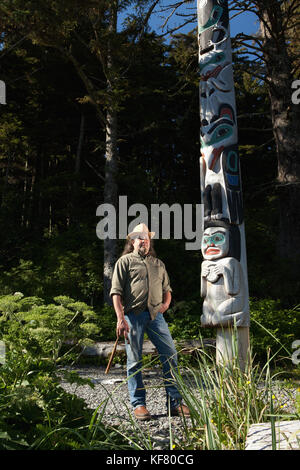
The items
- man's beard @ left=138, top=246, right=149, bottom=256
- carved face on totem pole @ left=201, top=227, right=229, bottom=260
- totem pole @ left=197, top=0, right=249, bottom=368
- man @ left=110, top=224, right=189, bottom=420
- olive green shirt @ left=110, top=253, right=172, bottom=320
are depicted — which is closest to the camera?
man @ left=110, top=224, right=189, bottom=420

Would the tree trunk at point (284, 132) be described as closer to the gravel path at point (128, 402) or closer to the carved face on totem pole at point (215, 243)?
the gravel path at point (128, 402)

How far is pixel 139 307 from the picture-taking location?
3602 millimetres

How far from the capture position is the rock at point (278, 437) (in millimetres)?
1637

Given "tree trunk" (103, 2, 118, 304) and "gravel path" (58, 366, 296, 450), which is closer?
"gravel path" (58, 366, 296, 450)

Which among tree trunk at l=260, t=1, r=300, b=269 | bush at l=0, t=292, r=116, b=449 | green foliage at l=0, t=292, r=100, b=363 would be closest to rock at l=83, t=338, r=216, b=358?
bush at l=0, t=292, r=116, b=449

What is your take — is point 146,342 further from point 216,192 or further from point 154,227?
point 154,227

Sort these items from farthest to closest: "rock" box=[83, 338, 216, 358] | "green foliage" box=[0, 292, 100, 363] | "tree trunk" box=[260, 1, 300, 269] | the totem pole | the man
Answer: "tree trunk" box=[260, 1, 300, 269] < "rock" box=[83, 338, 216, 358] < the totem pole < the man < "green foliage" box=[0, 292, 100, 363]

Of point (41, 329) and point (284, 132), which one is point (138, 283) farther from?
point (284, 132)

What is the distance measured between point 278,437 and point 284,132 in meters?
8.53

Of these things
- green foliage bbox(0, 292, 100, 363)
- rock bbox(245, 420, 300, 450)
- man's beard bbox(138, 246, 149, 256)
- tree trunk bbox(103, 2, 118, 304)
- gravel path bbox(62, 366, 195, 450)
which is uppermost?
tree trunk bbox(103, 2, 118, 304)

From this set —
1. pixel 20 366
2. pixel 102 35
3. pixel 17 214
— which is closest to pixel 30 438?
pixel 20 366

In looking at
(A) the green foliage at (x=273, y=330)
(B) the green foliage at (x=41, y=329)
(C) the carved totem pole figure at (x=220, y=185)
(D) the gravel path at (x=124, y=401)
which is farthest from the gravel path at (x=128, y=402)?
(A) the green foliage at (x=273, y=330)

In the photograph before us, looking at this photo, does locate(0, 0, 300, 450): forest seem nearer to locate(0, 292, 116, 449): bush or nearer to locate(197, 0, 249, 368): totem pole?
locate(0, 292, 116, 449): bush

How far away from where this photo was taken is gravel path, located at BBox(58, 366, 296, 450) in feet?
9.26
